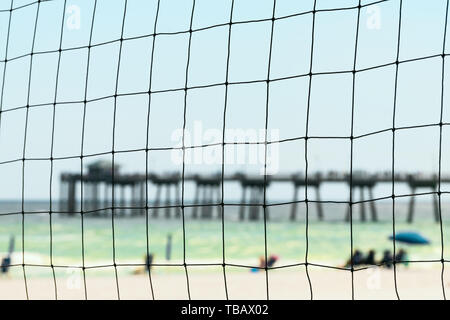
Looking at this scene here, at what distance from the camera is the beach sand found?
1134 centimetres

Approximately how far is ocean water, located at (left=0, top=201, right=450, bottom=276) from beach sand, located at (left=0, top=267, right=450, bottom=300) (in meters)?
1.65

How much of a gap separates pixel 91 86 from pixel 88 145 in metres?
1.40

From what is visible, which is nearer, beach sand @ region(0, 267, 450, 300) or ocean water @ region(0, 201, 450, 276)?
beach sand @ region(0, 267, 450, 300)

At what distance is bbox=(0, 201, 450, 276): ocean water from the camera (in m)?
17.4

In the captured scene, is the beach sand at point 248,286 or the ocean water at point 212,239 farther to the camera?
the ocean water at point 212,239

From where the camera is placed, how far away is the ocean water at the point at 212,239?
17.4 meters

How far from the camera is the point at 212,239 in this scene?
1969cm

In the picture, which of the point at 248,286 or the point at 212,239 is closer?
the point at 248,286

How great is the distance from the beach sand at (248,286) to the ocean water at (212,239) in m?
1.65

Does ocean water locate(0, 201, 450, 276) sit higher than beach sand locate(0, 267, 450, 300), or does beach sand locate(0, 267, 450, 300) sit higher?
ocean water locate(0, 201, 450, 276)

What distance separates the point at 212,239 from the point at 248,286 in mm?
7294

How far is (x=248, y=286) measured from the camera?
12.4 m

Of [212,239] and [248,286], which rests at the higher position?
[212,239]

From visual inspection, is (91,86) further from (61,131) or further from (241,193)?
(241,193)
